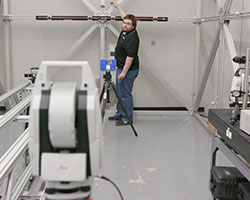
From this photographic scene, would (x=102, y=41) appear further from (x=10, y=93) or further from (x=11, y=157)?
(x=11, y=157)

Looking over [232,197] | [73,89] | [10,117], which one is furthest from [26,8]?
[73,89]

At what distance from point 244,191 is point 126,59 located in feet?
8.19

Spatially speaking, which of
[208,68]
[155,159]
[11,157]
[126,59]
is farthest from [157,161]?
[11,157]

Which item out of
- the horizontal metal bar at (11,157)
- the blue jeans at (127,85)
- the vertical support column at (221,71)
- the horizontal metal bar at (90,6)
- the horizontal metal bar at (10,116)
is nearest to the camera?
the horizontal metal bar at (11,157)

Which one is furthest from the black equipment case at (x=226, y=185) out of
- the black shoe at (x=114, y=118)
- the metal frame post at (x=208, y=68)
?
the black shoe at (x=114, y=118)

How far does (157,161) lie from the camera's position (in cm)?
339

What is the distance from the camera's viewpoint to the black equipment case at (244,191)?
211 cm

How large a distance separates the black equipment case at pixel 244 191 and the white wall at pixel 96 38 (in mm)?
3310

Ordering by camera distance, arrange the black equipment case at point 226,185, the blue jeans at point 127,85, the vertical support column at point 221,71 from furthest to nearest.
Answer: the blue jeans at point 127,85
the vertical support column at point 221,71
the black equipment case at point 226,185

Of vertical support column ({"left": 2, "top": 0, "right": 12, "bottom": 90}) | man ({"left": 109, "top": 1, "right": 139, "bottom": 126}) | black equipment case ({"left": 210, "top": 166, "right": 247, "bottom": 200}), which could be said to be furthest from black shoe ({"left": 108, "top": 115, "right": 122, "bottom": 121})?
black equipment case ({"left": 210, "top": 166, "right": 247, "bottom": 200})

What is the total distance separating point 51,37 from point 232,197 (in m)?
3.92

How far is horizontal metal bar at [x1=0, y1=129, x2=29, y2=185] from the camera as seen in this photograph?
1410mm

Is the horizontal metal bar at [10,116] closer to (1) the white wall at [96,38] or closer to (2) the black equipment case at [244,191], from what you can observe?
(2) the black equipment case at [244,191]

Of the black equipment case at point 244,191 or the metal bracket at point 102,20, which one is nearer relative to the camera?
the black equipment case at point 244,191
